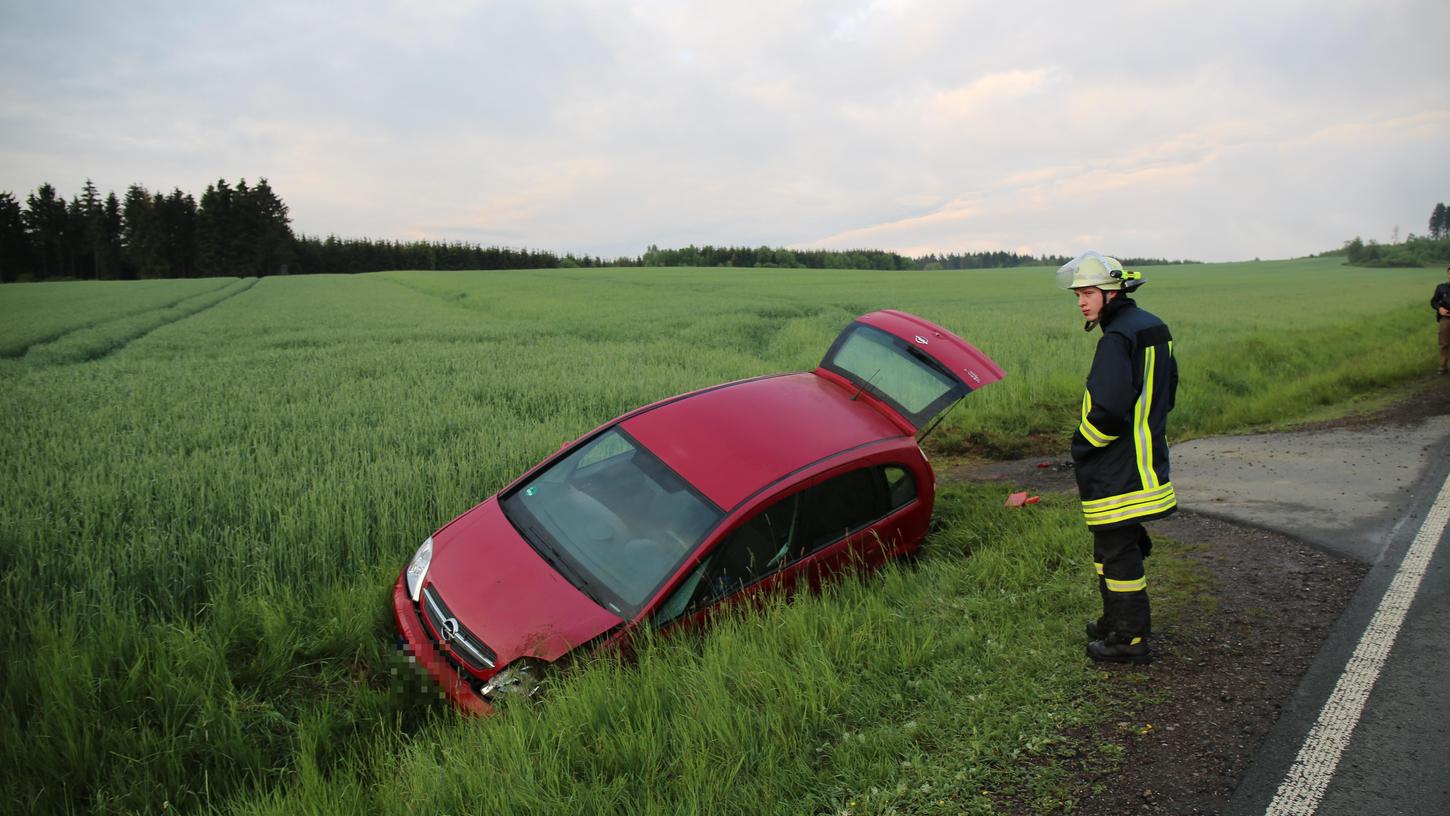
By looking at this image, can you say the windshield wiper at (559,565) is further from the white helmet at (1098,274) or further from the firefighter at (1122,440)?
the white helmet at (1098,274)

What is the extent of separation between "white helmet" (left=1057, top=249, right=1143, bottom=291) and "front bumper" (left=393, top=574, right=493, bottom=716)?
3208 millimetres

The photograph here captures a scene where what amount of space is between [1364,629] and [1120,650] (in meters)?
1.37

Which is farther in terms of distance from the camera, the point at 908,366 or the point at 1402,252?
the point at 1402,252

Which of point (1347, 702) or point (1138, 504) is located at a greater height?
point (1138, 504)

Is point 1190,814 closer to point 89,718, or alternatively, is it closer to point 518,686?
point 518,686

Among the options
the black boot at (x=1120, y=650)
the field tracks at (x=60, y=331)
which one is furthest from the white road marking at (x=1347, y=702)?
the field tracks at (x=60, y=331)

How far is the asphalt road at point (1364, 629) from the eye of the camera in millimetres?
2654

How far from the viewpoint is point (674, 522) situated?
12.9 feet

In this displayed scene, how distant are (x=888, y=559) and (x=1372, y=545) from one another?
3.20m

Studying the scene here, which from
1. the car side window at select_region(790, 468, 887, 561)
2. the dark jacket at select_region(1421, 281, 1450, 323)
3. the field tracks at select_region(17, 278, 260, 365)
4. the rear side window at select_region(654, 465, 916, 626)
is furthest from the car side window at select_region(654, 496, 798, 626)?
the field tracks at select_region(17, 278, 260, 365)

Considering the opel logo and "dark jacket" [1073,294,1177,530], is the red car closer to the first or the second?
the opel logo

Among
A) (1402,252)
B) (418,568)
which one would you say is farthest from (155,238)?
(1402,252)

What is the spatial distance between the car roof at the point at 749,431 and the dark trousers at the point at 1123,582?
4.79 ft

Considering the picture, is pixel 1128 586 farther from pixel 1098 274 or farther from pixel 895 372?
pixel 895 372
